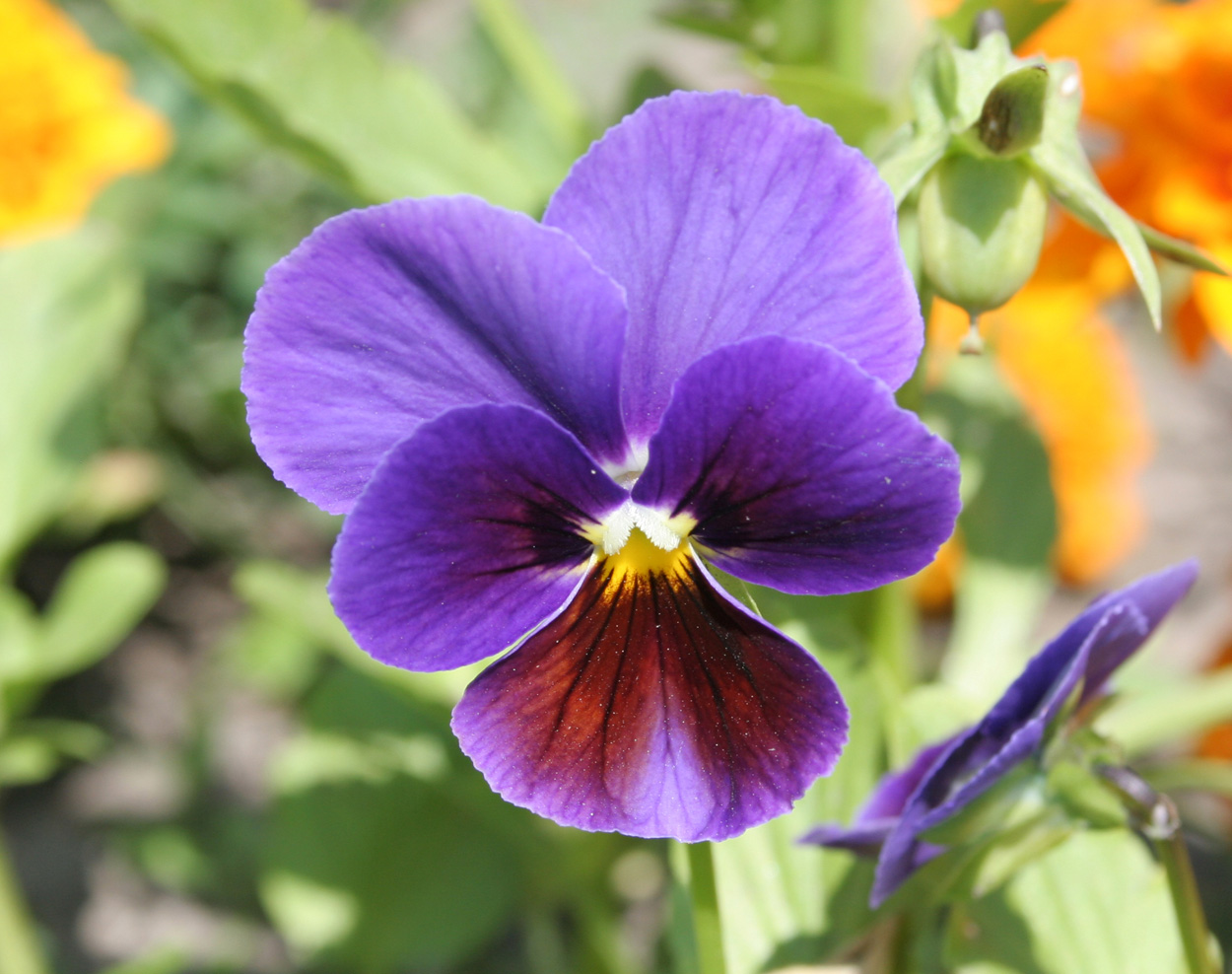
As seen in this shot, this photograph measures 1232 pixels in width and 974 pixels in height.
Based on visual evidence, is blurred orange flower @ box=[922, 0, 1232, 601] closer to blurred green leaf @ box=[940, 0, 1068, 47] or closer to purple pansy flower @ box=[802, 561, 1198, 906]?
blurred green leaf @ box=[940, 0, 1068, 47]

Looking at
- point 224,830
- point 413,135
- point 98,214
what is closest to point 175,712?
point 224,830

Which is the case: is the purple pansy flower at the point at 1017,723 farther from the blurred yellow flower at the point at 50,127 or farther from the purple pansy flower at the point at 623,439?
the blurred yellow flower at the point at 50,127

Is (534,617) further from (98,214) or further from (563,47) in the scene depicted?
(563,47)

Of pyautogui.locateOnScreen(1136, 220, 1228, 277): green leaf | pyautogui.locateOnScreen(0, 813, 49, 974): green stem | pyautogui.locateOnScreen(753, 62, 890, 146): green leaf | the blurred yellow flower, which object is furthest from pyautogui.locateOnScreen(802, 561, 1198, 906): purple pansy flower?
the blurred yellow flower

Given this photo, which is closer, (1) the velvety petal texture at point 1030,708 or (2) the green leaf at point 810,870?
(1) the velvety petal texture at point 1030,708

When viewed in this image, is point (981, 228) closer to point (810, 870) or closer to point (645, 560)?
point (645, 560)

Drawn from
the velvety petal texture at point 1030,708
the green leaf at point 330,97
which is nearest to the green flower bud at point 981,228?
the velvety petal texture at point 1030,708
